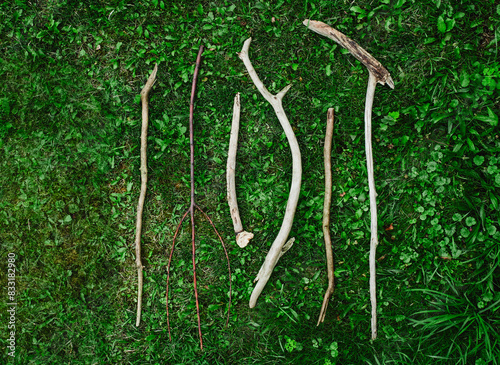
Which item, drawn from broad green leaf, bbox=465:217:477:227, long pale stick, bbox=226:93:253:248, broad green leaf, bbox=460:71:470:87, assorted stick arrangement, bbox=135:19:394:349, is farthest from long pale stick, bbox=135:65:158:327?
broad green leaf, bbox=465:217:477:227

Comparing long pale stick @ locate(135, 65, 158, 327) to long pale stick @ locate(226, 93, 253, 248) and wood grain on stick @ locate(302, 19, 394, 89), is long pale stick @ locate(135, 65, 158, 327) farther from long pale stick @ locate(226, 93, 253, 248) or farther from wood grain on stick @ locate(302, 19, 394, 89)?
wood grain on stick @ locate(302, 19, 394, 89)

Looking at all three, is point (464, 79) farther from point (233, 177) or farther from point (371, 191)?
point (233, 177)

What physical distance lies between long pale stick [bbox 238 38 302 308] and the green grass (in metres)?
0.14

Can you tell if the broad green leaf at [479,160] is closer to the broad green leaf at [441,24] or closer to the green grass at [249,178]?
the green grass at [249,178]

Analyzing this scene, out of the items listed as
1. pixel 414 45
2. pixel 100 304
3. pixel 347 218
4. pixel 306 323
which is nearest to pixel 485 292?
pixel 347 218

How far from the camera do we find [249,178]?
313 centimetres

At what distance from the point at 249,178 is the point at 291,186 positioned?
44 centimetres

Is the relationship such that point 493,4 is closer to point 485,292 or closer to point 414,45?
point 414,45

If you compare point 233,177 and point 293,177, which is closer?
point 293,177

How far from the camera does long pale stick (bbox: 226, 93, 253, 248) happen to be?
3031 mm

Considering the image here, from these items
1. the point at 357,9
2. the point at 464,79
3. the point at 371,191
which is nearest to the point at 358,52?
the point at 357,9

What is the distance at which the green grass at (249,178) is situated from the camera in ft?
9.45

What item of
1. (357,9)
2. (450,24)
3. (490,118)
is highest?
(357,9)

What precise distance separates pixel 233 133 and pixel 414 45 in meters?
1.88
